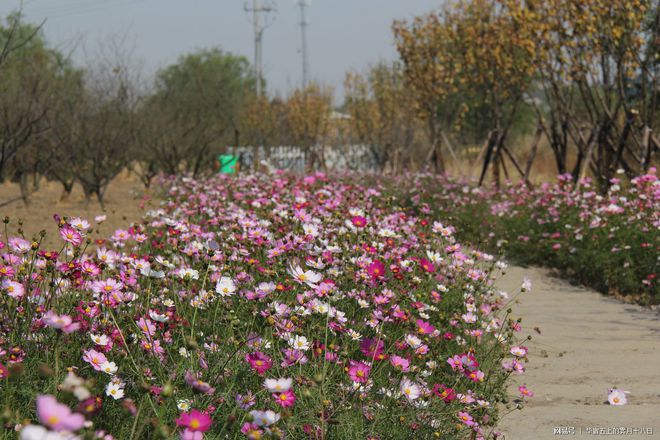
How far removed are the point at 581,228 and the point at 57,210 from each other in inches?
376

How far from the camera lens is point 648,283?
6840 millimetres

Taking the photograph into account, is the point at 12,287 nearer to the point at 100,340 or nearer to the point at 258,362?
the point at 100,340

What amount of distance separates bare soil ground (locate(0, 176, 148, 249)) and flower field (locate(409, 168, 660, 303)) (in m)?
4.89

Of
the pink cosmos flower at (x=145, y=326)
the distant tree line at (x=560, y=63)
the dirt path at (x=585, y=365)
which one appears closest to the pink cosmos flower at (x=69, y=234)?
the pink cosmos flower at (x=145, y=326)

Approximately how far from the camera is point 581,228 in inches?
326

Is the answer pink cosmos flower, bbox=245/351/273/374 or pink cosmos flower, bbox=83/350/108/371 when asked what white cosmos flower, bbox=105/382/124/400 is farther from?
pink cosmos flower, bbox=245/351/273/374

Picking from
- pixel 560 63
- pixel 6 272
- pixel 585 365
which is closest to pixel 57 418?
pixel 6 272

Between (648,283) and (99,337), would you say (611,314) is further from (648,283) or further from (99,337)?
(99,337)

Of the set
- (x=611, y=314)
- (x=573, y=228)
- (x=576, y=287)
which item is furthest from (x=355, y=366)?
(x=573, y=228)

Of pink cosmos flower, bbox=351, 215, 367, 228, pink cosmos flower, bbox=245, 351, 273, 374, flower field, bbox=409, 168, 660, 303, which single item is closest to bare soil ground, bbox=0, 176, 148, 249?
flower field, bbox=409, 168, 660, 303

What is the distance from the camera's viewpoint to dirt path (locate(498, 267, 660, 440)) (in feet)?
12.3

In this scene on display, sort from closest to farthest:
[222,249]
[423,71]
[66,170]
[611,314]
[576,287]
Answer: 1. [222,249]
2. [611,314]
3. [576,287]
4. [66,170]
5. [423,71]

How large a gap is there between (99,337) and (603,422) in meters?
2.59

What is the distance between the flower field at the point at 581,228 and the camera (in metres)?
7.49
